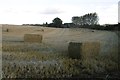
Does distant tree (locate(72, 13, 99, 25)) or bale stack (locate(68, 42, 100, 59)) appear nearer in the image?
bale stack (locate(68, 42, 100, 59))

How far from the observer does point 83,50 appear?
19000 mm

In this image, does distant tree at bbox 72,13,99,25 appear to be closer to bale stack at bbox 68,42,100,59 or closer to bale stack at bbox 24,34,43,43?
bale stack at bbox 24,34,43,43

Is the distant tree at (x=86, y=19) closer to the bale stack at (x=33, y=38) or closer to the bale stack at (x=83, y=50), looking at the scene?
the bale stack at (x=33, y=38)

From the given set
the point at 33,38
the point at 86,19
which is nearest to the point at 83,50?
the point at 33,38

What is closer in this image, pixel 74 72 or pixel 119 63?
pixel 74 72

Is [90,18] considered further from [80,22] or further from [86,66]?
[86,66]

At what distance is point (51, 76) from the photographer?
13.7 meters

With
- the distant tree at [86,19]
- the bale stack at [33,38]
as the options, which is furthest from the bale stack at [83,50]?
the distant tree at [86,19]

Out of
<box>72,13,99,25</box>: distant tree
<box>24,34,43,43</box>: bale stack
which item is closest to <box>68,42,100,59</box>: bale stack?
<box>24,34,43,43</box>: bale stack

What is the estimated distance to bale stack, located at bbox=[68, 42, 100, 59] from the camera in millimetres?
18922

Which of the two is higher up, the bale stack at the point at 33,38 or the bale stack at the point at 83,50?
the bale stack at the point at 33,38

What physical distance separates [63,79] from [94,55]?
684cm

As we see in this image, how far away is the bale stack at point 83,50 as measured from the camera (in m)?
18.9

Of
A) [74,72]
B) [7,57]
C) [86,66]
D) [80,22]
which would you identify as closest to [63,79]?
[74,72]
